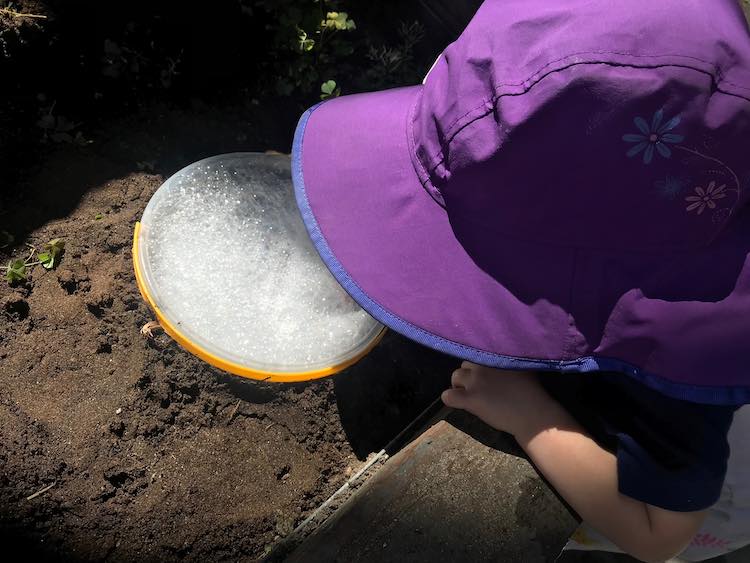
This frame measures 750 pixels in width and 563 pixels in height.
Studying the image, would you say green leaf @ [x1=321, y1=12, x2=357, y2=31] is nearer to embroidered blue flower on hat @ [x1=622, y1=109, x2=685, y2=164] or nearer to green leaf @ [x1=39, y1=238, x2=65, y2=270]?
green leaf @ [x1=39, y1=238, x2=65, y2=270]

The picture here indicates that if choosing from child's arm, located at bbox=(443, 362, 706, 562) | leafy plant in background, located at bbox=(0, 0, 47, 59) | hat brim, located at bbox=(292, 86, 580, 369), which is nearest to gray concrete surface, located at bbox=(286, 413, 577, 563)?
child's arm, located at bbox=(443, 362, 706, 562)

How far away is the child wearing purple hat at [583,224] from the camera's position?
0.70 m

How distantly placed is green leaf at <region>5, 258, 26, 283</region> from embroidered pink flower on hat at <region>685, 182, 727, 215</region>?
1236mm

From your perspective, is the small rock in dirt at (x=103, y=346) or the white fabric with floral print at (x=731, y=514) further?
the small rock in dirt at (x=103, y=346)

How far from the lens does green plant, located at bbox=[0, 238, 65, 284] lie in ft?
4.28

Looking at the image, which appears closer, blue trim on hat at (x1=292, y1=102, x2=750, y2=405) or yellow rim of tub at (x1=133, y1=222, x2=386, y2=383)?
blue trim on hat at (x1=292, y1=102, x2=750, y2=405)

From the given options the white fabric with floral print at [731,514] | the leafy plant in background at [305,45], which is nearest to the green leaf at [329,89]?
the leafy plant in background at [305,45]

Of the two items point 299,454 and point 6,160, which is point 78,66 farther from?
point 299,454

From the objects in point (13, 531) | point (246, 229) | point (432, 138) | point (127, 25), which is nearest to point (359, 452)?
point (246, 229)

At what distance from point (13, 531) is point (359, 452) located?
2.33 feet

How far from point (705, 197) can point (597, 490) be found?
512mm

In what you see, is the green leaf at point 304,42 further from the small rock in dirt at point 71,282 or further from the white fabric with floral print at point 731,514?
the white fabric with floral print at point 731,514

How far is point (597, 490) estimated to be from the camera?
101 cm

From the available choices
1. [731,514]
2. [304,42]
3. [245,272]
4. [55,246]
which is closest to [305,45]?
[304,42]
